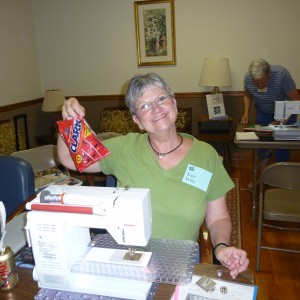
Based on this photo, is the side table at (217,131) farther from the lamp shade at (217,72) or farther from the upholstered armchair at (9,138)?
the upholstered armchair at (9,138)

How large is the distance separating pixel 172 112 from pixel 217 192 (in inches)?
14.6

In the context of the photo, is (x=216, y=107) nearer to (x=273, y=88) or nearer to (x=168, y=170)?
(x=273, y=88)

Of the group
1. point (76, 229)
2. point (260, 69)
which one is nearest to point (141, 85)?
point (76, 229)

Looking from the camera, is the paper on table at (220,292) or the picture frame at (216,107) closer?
the paper on table at (220,292)

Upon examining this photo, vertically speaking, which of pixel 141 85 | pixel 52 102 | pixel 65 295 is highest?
pixel 141 85

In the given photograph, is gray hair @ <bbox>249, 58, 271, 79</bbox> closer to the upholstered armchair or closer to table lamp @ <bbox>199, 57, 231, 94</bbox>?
table lamp @ <bbox>199, 57, 231, 94</bbox>

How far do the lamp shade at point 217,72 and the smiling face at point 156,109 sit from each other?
110 inches

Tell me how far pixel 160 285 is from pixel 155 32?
4031 millimetres

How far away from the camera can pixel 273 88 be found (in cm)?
334

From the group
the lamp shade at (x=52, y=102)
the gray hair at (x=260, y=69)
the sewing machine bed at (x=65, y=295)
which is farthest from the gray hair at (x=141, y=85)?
the lamp shade at (x=52, y=102)

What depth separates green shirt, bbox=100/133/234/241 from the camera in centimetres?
127

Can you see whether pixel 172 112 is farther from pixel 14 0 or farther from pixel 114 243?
pixel 14 0

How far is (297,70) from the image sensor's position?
13.7ft

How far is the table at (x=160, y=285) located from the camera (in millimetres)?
905
